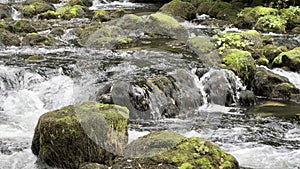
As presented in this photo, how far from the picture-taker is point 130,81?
9.51 metres

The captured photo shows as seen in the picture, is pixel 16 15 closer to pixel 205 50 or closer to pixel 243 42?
pixel 205 50

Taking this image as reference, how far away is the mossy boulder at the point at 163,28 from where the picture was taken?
49.0ft

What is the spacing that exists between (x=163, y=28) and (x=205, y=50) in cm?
290

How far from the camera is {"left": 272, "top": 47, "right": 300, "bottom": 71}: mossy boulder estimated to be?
38.6ft

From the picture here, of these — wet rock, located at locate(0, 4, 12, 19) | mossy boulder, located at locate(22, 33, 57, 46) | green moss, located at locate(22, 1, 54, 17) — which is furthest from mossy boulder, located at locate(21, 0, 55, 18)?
mossy boulder, located at locate(22, 33, 57, 46)

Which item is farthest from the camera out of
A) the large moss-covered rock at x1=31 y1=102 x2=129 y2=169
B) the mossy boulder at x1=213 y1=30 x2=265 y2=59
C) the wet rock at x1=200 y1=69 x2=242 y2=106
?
the mossy boulder at x1=213 y1=30 x2=265 y2=59

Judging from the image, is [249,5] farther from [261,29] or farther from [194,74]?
[194,74]

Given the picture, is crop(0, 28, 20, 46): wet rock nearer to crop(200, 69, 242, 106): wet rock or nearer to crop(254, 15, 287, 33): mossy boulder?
crop(200, 69, 242, 106): wet rock

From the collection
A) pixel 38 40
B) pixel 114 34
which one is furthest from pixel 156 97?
pixel 38 40

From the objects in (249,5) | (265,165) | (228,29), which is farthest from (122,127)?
(249,5)

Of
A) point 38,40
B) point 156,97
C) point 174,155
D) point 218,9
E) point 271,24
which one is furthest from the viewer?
point 218,9

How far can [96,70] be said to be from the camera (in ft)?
35.1

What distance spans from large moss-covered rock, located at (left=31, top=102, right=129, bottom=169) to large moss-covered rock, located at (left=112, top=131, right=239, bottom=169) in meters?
0.44

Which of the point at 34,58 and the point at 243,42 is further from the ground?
the point at 243,42
